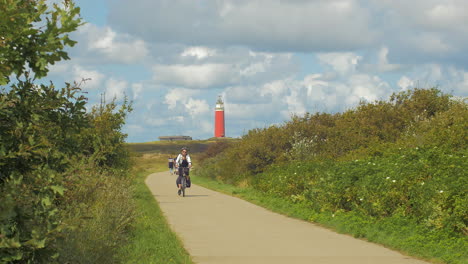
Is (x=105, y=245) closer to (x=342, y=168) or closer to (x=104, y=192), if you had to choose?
(x=104, y=192)

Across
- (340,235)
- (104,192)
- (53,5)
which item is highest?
(53,5)

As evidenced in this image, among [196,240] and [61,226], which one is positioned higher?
[61,226]

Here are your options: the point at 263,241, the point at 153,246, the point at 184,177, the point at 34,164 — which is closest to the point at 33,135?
the point at 34,164

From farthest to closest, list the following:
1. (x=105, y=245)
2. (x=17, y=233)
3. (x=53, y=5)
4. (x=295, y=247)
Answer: (x=295, y=247)
(x=105, y=245)
(x=53, y=5)
(x=17, y=233)

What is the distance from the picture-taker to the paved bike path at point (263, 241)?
1080 centimetres

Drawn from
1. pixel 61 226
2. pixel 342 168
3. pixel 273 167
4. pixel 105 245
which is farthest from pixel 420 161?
pixel 273 167

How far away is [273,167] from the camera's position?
29.2m

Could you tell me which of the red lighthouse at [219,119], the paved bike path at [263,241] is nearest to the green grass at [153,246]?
the paved bike path at [263,241]

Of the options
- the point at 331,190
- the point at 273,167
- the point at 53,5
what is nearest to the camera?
the point at 53,5

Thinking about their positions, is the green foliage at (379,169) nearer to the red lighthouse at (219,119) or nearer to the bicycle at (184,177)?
the bicycle at (184,177)

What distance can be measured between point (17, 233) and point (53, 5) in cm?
169

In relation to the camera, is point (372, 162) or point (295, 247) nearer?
point (295, 247)

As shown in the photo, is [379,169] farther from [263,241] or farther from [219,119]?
[219,119]

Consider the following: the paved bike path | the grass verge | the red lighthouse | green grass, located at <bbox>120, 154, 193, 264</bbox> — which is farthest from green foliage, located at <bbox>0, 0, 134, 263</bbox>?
the red lighthouse
